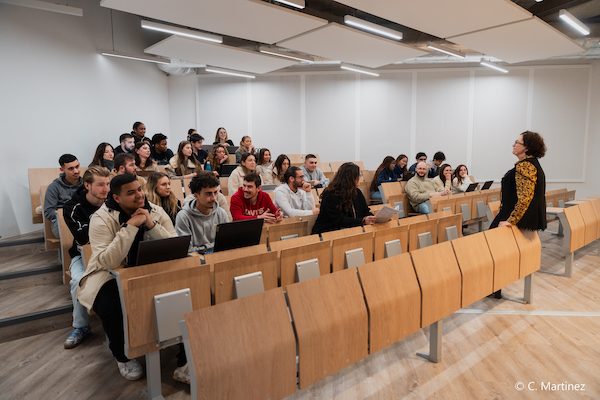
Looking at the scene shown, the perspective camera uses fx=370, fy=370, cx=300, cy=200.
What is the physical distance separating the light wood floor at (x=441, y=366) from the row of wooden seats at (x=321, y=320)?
0.96 ft

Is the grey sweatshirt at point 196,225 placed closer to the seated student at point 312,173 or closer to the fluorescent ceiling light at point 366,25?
the seated student at point 312,173

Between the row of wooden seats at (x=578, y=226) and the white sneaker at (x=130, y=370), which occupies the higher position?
the row of wooden seats at (x=578, y=226)

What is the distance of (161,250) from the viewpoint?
1.94m

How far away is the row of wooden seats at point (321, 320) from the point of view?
1424mm

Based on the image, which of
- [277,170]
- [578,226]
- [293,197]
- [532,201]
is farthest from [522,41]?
[293,197]

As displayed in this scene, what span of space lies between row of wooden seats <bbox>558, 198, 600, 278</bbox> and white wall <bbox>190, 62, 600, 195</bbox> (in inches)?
170

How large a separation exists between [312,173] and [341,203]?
2.61 m

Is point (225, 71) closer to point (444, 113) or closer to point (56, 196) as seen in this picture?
point (444, 113)

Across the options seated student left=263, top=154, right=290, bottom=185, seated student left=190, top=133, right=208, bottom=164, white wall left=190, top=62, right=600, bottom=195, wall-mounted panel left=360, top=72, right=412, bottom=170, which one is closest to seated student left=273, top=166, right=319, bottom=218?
seated student left=263, top=154, right=290, bottom=185

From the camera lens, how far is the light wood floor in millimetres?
2039

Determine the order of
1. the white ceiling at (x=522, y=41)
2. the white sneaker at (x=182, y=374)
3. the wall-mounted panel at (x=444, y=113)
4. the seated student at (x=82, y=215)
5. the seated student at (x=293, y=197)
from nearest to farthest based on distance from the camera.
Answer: the white sneaker at (x=182, y=374) < the seated student at (x=82, y=215) < the seated student at (x=293, y=197) < the white ceiling at (x=522, y=41) < the wall-mounted panel at (x=444, y=113)

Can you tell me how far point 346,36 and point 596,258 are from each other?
15.1 feet

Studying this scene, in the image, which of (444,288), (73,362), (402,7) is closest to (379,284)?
(444,288)

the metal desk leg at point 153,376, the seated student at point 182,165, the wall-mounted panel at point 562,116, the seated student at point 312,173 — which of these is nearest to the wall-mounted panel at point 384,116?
the wall-mounted panel at point 562,116
